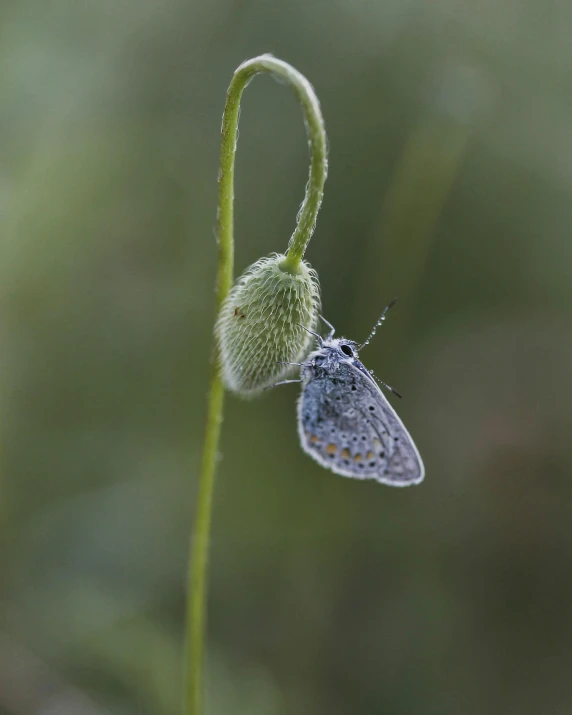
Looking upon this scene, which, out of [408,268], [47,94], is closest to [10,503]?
[47,94]

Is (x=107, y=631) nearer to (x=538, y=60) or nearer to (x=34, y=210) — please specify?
(x=34, y=210)

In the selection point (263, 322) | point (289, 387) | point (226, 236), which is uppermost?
point (226, 236)

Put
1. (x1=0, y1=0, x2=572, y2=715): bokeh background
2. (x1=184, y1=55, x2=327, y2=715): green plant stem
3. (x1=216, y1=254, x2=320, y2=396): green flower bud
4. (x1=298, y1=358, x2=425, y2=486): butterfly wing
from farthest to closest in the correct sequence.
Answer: (x1=0, y1=0, x2=572, y2=715): bokeh background
(x1=298, y1=358, x2=425, y2=486): butterfly wing
(x1=216, y1=254, x2=320, y2=396): green flower bud
(x1=184, y1=55, x2=327, y2=715): green plant stem

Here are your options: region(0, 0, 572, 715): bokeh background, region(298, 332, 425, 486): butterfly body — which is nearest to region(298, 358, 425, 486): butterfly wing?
region(298, 332, 425, 486): butterfly body

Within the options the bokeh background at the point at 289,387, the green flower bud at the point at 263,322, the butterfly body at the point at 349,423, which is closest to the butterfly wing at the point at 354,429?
the butterfly body at the point at 349,423

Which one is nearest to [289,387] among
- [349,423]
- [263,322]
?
[349,423]

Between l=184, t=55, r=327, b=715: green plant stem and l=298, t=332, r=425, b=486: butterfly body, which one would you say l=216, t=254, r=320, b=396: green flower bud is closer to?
l=184, t=55, r=327, b=715: green plant stem

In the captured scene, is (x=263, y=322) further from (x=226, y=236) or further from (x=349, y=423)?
(x=349, y=423)

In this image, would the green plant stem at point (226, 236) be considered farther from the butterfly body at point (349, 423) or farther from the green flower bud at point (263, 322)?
the butterfly body at point (349, 423)

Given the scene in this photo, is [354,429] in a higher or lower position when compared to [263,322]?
lower
